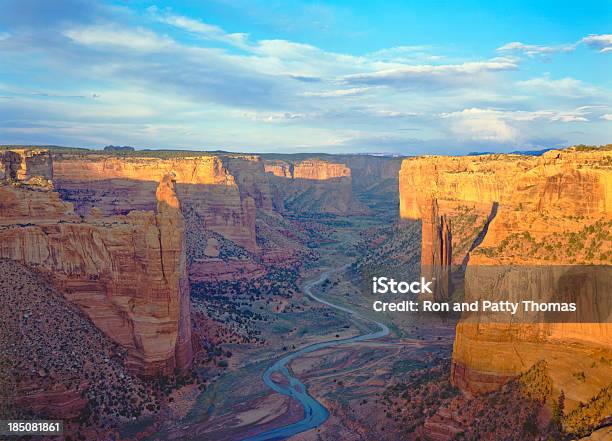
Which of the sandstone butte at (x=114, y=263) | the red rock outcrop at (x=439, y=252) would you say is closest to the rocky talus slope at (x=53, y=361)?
the sandstone butte at (x=114, y=263)

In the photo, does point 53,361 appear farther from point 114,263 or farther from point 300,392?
point 300,392

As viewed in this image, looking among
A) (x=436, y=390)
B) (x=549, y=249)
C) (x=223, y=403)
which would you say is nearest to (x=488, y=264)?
(x=549, y=249)

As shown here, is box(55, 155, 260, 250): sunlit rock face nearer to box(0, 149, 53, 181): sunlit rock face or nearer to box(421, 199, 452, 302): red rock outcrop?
box(0, 149, 53, 181): sunlit rock face

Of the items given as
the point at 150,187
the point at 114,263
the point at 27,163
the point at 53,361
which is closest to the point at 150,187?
the point at 150,187

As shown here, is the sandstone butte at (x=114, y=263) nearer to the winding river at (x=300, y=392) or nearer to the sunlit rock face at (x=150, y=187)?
the winding river at (x=300, y=392)

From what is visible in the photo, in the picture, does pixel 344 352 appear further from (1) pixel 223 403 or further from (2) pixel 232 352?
(1) pixel 223 403

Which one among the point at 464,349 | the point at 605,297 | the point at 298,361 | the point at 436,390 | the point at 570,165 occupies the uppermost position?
the point at 570,165
